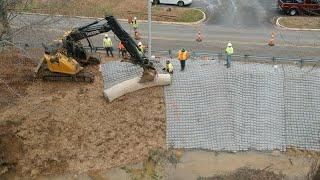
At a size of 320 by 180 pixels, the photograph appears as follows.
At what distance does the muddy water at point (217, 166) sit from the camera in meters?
19.5

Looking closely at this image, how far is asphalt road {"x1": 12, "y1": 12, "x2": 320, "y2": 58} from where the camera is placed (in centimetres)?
2817

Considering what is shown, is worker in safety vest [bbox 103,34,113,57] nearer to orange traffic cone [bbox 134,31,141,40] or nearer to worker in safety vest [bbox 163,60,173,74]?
worker in safety vest [bbox 163,60,173,74]

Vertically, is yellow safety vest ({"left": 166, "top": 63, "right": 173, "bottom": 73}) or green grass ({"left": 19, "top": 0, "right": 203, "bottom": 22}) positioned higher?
green grass ({"left": 19, "top": 0, "right": 203, "bottom": 22})

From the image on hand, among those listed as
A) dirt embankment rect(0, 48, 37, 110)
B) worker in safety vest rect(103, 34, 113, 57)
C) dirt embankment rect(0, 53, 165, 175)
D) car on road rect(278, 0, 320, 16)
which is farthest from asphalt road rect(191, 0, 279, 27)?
dirt embankment rect(0, 48, 37, 110)

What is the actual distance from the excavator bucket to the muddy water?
4.01 m

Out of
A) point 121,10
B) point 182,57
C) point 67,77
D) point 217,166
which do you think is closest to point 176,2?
point 121,10

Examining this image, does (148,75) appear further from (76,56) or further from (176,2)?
(176,2)

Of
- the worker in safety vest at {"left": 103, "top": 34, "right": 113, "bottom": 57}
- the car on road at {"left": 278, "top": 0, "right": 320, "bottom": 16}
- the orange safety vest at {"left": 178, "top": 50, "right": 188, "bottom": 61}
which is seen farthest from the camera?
the car on road at {"left": 278, "top": 0, "right": 320, "bottom": 16}

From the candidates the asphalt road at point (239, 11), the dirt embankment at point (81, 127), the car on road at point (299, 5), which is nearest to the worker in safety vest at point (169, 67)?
the dirt embankment at point (81, 127)

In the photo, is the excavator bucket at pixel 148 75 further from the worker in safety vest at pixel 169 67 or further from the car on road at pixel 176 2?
the car on road at pixel 176 2

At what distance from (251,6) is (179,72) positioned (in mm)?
14853

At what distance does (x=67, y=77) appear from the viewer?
23.3 metres

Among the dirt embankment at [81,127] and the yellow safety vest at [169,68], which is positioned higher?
the yellow safety vest at [169,68]

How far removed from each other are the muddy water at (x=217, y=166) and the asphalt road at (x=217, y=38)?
903 cm
